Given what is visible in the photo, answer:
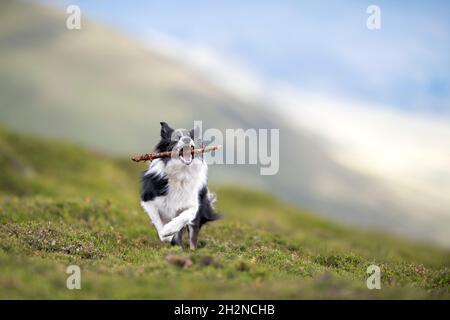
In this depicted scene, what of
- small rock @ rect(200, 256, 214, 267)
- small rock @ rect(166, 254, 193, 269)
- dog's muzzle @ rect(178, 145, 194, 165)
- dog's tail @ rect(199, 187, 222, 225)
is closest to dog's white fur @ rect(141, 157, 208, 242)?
dog's muzzle @ rect(178, 145, 194, 165)

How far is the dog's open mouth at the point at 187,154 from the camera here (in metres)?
17.1

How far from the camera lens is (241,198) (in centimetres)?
7219

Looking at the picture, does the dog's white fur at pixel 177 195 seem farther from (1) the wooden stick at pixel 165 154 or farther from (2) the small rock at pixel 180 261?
(2) the small rock at pixel 180 261

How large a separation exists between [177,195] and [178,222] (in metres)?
0.81

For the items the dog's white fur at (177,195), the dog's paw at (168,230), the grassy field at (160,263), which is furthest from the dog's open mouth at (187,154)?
the grassy field at (160,263)

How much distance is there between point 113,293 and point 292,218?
54417 mm

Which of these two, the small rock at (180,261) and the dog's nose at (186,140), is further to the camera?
the dog's nose at (186,140)

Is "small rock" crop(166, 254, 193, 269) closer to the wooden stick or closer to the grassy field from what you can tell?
the grassy field

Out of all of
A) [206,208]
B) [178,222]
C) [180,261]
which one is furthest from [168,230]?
[180,261]

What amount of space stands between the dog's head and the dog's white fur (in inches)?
9.0

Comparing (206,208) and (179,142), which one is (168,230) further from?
(179,142)

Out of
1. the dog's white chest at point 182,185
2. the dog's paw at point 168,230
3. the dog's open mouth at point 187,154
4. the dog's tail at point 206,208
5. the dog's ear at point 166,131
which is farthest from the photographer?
the dog's tail at point 206,208

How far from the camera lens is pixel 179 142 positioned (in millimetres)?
16984
